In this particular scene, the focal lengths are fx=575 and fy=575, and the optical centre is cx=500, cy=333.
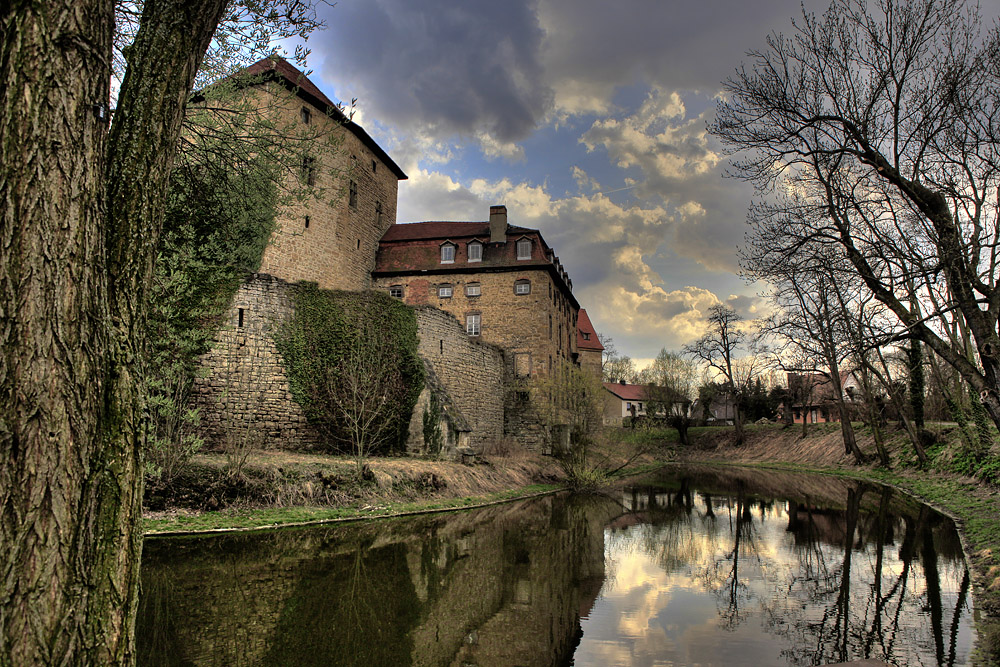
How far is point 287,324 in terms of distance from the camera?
15164 mm

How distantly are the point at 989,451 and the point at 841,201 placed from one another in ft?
38.1

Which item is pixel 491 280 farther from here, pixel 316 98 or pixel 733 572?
pixel 733 572

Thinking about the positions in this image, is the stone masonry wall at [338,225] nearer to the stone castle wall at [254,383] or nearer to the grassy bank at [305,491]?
the stone castle wall at [254,383]

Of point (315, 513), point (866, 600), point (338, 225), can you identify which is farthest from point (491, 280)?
point (866, 600)

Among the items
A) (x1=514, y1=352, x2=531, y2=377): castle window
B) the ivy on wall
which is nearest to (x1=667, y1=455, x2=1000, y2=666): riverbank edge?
the ivy on wall

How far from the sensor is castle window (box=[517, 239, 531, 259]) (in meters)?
31.5

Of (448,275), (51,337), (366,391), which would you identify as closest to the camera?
(51,337)

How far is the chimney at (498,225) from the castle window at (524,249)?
0.98 metres

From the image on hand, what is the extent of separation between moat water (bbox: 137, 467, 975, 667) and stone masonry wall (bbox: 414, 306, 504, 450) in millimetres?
8056

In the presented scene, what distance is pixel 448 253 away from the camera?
33.0 m

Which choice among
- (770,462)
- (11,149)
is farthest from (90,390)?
(770,462)

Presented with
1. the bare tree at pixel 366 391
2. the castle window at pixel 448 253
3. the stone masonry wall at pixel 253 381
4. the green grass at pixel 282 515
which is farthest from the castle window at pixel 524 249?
the green grass at pixel 282 515

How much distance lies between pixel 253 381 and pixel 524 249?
19.8m

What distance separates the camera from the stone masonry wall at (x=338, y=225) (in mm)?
26750
